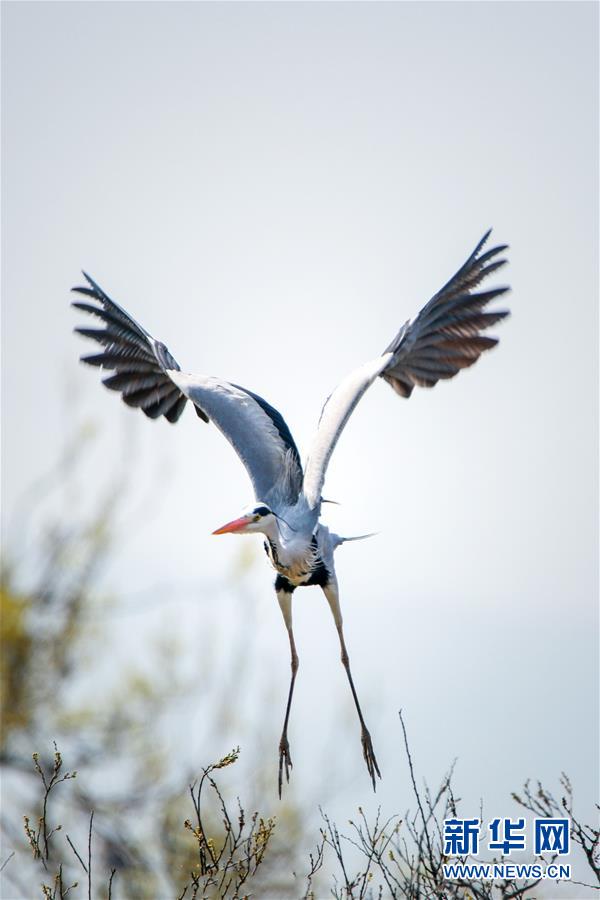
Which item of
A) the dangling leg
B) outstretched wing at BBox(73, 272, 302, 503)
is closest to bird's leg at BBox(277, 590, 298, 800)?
the dangling leg

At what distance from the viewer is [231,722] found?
11922 mm

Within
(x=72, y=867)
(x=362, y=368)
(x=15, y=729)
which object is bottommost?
(x=72, y=867)

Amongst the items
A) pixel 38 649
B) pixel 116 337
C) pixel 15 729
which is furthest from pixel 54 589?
pixel 116 337

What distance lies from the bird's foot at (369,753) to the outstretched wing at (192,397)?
1060mm

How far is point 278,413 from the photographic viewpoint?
5.31 m

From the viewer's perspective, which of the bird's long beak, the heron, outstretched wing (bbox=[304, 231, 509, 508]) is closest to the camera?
the bird's long beak

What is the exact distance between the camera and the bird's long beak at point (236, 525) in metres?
4.25

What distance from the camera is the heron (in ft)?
15.7

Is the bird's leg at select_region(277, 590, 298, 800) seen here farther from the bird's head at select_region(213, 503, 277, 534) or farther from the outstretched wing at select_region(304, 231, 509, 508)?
the outstretched wing at select_region(304, 231, 509, 508)

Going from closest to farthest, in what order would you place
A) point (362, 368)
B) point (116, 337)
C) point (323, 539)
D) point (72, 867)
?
point (323, 539), point (362, 368), point (116, 337), point (72, 867)

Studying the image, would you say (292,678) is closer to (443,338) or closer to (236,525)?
(236,525)

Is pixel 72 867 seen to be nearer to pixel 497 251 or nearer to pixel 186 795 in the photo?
pixel 186 795

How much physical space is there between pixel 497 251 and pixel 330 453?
141 cm

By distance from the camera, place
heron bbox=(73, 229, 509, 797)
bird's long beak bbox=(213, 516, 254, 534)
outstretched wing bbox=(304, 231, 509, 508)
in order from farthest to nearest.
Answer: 1. outstretched wing bbox=(304, 231, 509, 508)
2. heron bbox=(73, 229, 509, 797)
3. bird's long beak bbox=(213, 516, 254, 534)
